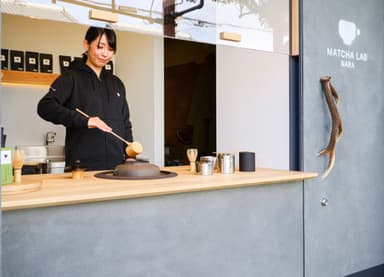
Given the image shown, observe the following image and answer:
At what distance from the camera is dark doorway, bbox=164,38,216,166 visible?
3873mm

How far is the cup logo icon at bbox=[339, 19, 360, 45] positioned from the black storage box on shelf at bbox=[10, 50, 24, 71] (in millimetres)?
3437

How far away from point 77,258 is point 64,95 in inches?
51.1

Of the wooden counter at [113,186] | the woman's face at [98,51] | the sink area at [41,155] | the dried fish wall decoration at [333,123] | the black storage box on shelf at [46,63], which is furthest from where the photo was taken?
the black storage box on shelf at [46,63]

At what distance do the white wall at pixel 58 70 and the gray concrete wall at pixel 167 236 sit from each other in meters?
2.37

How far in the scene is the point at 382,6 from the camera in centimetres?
279

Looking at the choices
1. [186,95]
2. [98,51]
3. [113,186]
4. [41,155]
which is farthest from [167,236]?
[41,155]

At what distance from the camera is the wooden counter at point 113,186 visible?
1.34 m

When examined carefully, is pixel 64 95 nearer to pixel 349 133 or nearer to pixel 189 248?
pixel 189 248

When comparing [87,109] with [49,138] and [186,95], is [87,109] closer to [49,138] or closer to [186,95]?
A: [186,95]

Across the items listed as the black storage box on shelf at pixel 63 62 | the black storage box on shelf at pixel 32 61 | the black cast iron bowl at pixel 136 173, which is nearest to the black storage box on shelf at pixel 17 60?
the black storage box on shelf at pixel 32 61

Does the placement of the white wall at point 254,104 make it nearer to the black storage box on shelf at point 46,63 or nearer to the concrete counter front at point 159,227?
the concrete counter front at point 159,227

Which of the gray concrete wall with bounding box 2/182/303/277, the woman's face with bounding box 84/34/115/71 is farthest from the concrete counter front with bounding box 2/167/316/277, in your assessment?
the woman's face with bounding box 84/34/115/71

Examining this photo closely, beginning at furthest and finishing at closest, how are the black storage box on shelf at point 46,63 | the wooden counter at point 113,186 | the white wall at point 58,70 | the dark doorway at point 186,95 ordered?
the black storage box on shelf at point 46,63 → the white wall at point 58,70 → the dark doorway at point 186,95 → the wooden counter at point 113,186

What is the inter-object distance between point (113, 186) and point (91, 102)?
1.08 meters
